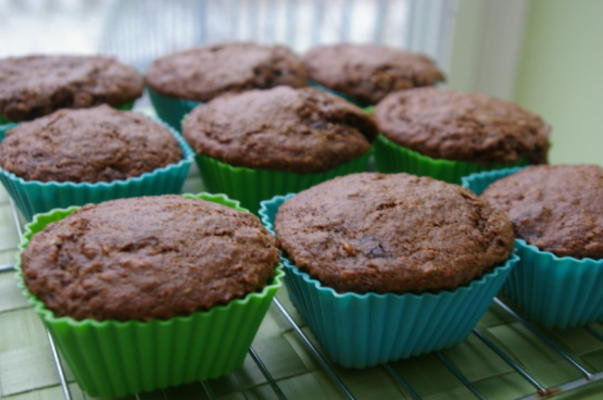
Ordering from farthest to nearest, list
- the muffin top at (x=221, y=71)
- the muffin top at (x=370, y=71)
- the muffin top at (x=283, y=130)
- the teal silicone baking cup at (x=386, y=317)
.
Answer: the muffin top at (x=370, y=71), the muffin top at (x=221, y=71), the muffin top at (x=283, y=130), the teal silicone baking cup at (x=386, y=317)

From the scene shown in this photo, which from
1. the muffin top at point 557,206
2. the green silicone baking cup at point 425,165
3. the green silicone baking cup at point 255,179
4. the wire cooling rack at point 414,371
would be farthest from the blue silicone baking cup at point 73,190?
the muffin top at point 557,206

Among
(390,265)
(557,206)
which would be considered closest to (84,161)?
(390,265)

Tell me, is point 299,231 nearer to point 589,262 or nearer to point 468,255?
point 468,255

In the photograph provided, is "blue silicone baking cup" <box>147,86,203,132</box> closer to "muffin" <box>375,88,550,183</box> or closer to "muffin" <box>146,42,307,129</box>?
"muffin" <box>146,42,307,129</box>

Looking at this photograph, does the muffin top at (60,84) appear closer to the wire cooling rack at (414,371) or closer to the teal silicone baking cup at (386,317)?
the wire cooling rack at (414,371)

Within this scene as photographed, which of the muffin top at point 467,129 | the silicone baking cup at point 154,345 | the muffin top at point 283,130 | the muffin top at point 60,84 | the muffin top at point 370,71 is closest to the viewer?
the silicone baking cup at point 154,345

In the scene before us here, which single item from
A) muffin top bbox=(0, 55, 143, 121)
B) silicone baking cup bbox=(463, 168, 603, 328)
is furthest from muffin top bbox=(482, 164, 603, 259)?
muffin top bbox=(0, 55, 143, 121)
